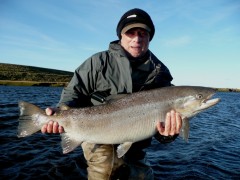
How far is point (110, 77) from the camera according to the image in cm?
524

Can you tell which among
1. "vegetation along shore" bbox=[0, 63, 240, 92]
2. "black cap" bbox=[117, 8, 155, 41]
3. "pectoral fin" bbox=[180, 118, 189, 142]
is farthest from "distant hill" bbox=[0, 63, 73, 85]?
"pectoral fin" bbox=[180, 118, 189, 142]

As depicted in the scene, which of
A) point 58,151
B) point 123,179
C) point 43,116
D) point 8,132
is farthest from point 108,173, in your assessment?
point 8,132

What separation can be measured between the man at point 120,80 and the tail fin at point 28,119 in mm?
357

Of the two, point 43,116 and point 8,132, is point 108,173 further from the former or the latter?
point 8,132

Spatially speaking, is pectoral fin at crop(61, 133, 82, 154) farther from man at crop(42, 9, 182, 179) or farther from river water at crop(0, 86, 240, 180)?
river water at crop(0, 86, 240, 180)

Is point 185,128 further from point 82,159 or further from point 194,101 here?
point 82,159

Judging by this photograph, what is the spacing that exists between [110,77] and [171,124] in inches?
56.8

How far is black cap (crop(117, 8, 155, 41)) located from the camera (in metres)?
Answer: 5.21

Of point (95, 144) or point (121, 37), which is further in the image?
point (121, 37)

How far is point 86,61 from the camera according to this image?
17.4ft

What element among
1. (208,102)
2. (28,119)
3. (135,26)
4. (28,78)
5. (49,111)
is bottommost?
(28,119)

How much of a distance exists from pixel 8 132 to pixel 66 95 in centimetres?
815

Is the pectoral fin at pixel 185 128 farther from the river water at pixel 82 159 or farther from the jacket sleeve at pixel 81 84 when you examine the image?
the river water at pixel 82 159

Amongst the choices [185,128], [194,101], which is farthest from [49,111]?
[194,101]
